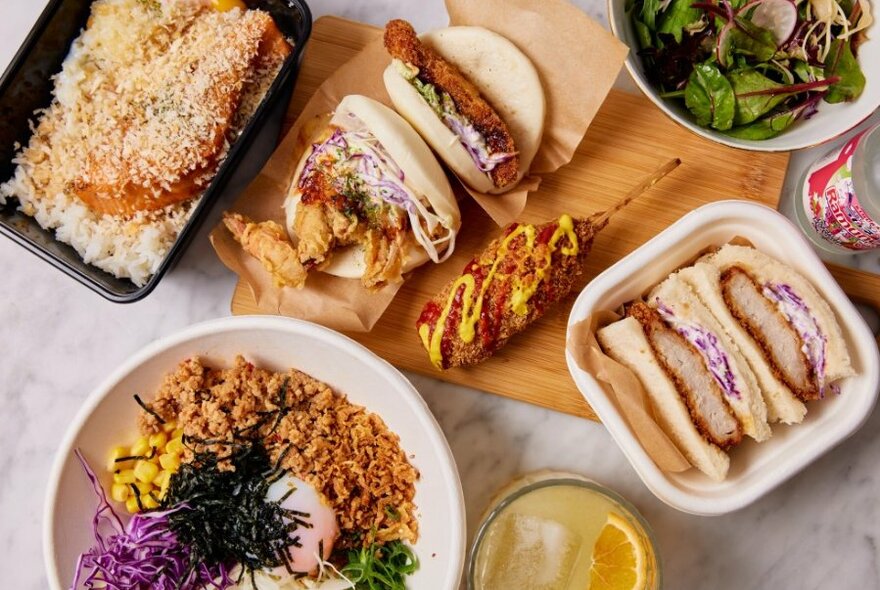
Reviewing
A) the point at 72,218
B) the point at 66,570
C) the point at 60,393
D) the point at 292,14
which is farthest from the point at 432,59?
the point at 66,570

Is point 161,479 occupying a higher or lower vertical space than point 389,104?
lower

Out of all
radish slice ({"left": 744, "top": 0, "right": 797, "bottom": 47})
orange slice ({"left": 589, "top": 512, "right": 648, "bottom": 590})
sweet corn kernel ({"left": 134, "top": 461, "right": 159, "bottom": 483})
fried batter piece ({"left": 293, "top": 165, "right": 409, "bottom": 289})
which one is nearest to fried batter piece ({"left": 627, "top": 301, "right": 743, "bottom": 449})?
orange slice ({"left": 589, "top": 512, "right": 648, "bottom": 590})

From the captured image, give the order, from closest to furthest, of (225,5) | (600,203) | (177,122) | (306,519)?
(306,519), (177,122), (225,5), (600,203)

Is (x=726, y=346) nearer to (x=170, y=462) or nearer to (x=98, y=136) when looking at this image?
(x=170, y=462)

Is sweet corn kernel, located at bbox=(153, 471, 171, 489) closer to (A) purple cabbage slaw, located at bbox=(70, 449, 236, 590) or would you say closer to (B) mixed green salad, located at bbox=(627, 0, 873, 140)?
(A) purple cabbage slaw, located at bbox=(70, 449, 236, 590)

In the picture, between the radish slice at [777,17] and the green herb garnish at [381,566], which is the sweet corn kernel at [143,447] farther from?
the radish slice at [777,17]

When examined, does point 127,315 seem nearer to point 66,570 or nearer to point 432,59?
point 66,570

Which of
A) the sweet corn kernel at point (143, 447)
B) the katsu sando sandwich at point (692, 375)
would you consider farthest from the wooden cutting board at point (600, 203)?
the sweet corn kernel at point (143, 447)

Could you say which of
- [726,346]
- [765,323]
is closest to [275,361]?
[726,346]
